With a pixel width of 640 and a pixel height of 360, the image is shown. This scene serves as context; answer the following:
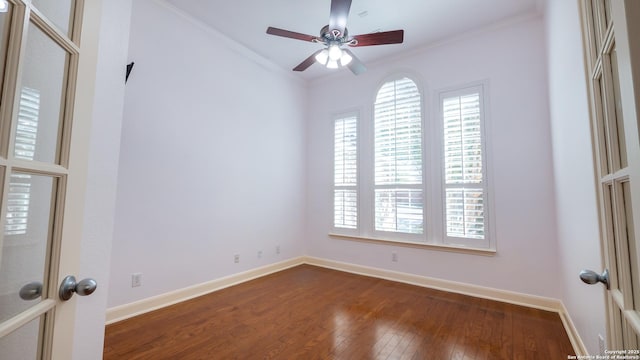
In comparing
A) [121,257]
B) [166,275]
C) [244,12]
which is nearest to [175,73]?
[244,12]

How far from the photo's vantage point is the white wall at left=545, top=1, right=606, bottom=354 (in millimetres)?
1611

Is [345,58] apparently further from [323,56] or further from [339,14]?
[339,14]

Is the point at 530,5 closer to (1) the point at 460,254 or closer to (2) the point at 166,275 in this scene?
(1) the point at 460,254

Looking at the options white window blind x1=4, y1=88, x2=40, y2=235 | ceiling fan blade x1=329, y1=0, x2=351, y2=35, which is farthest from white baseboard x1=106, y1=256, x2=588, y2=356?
ceiling fan blade x1=329, y1=0, x2=351, y2=35

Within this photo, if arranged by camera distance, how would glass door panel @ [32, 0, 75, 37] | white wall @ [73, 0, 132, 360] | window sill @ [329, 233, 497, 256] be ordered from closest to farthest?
glass door panel @ [32, 0, 75, 37]
white wall @ [73, 0, 132, 360]
window sill @ [329, 233, 497, 256]

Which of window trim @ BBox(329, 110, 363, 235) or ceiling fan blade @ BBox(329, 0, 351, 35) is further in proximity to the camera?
window trim @ BBox(329, 110, 363, 235)

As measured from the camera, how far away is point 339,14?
2.30 m

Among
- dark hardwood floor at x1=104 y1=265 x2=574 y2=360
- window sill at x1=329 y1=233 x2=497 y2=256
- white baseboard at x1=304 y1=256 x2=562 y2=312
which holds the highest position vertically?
window sill at x1=329 y1=233 x2=497 y2=256

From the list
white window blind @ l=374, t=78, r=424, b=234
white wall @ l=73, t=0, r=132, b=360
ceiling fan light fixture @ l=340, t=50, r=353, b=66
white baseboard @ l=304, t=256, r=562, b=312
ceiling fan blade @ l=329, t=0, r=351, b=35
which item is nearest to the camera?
white wall @ l=73, t=0, r=132, b=360

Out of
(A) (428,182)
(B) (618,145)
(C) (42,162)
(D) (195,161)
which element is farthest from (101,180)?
(A) (428,182)

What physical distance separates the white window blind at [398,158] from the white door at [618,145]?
255cm

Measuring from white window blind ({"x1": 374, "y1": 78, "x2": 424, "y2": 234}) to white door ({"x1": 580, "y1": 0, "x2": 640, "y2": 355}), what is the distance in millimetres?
2546

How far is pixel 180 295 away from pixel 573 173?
3.83 metres

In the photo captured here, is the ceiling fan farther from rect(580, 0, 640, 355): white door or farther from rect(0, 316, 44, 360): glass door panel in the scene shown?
rect(0, 316, 44, 360): glass door panel
